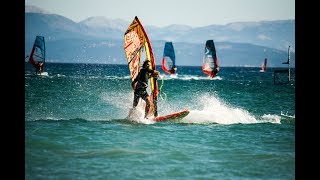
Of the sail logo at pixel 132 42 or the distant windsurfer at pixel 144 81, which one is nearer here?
the distant windsurfer at pixel 144 81

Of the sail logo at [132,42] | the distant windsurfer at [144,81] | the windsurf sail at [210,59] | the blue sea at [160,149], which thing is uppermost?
the windsurf sail at [210,59]

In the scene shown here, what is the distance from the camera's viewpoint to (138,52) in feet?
40.1

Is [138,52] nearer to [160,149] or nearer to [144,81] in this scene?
[144,81]

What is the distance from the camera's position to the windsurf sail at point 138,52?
12031 millimetres

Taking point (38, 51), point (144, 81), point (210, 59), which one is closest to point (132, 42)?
point (144, 81)

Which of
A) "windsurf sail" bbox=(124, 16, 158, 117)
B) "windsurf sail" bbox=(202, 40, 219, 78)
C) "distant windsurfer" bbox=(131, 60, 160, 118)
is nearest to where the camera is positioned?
"distant windsurfer" bbox=(131, 60, 160, 118)

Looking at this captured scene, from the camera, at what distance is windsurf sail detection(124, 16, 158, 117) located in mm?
12031

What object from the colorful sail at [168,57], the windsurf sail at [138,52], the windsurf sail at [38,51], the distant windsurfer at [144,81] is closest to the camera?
the distant windsurfer at [144,81]

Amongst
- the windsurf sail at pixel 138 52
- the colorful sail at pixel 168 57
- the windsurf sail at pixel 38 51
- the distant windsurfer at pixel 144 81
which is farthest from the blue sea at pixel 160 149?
the colorful sail at pixel 168 57

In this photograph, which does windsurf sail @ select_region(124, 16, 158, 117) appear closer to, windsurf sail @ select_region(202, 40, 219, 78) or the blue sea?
the blue sea

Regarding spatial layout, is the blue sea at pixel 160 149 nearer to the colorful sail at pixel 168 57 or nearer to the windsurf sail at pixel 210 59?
the windsurf sail at pixel 210 59

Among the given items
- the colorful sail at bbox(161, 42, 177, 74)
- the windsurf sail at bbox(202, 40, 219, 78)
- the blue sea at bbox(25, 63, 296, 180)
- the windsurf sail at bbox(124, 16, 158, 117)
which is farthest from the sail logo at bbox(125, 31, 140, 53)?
the colorful sail at bbox(161, 42, 177, 74)
